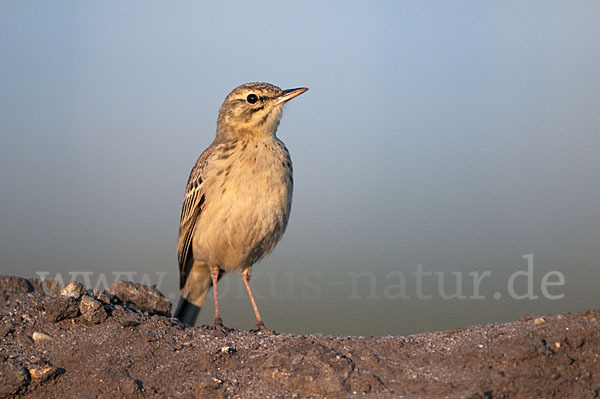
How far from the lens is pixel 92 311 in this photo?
752 cm

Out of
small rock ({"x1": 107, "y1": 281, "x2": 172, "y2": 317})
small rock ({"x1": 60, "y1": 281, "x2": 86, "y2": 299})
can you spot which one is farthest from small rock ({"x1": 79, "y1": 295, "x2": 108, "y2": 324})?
small rock ({"x1": 107, "y1": 281, "x2": 172, "y2": 317})

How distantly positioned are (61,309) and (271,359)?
2.56 meters

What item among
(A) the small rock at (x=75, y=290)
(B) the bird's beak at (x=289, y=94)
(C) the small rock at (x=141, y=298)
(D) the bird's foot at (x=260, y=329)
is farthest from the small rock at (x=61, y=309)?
(B) the bird's beak at (x=289, y=94)

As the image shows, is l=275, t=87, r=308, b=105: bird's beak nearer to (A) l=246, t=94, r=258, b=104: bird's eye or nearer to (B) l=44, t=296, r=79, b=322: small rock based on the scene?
(A) l=246, t=94, r=258, b=104: bird's eye

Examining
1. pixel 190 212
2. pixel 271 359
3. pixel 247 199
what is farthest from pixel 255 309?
pixel 271 359

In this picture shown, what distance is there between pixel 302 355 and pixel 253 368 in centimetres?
50

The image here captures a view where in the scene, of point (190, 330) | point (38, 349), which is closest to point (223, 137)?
point (190, 330)

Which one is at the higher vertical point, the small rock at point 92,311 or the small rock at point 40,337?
the small rock at point 92,311

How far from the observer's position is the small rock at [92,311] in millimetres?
7504

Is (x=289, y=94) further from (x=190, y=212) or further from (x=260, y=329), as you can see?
(x=260, y=329)

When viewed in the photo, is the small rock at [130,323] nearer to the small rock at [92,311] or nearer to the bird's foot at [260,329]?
the small rock at [92,311]

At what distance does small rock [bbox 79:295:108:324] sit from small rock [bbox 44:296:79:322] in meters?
0.08

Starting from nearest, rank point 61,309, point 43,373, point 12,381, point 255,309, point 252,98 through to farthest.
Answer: point 12,381 < point 43,373 < point 61,309 < point 252,98 < point 255,309

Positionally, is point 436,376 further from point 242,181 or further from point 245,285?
point 245,285
